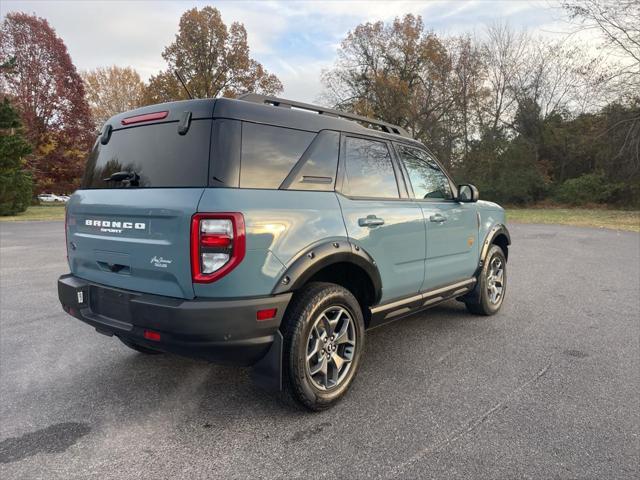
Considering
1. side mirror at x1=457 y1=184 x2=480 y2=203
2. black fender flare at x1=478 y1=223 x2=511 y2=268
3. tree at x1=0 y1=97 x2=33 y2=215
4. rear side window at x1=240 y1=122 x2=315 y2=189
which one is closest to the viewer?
rear side window at x1=240 y1=122 x2=315 y2=189

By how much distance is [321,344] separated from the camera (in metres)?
2.90

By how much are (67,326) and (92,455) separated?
9.08 ft

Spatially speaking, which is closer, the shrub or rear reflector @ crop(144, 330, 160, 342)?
rear reflector @ crop(144, 330, 160, 342)

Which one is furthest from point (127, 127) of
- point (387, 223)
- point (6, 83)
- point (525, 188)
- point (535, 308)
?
point (6, 83)

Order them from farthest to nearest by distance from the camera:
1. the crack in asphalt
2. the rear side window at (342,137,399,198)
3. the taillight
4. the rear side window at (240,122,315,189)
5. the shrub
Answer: the shrub → the rear side window at (342,137,399,198) → the rear side window at (240,122,315,189) → the taillight → the crack in asphalt

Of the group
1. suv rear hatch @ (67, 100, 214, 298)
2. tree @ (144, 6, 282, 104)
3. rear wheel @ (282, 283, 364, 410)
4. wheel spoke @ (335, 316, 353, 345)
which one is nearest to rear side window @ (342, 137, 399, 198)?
rear wheel @ (282, 283, 364, 410)

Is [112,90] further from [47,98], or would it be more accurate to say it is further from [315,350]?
[315,350]

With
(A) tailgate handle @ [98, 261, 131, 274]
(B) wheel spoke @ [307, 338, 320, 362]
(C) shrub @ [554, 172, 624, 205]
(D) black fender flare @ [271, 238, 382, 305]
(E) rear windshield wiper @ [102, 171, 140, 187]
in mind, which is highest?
(C) shrub @ [554, 172, 624, 205]

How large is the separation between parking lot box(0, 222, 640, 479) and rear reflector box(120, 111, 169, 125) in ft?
6.35

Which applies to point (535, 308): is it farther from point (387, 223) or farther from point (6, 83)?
point (6, 83)

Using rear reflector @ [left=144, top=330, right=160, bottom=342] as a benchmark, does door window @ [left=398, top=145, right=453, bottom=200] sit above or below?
above

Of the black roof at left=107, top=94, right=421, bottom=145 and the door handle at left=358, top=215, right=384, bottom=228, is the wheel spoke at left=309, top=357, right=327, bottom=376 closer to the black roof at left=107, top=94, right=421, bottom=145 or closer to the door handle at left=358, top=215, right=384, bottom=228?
the door handle at left=358, top=215, right=384, bottom=228

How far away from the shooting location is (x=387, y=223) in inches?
132

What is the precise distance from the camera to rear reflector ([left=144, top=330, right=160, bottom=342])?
8.16 feet
